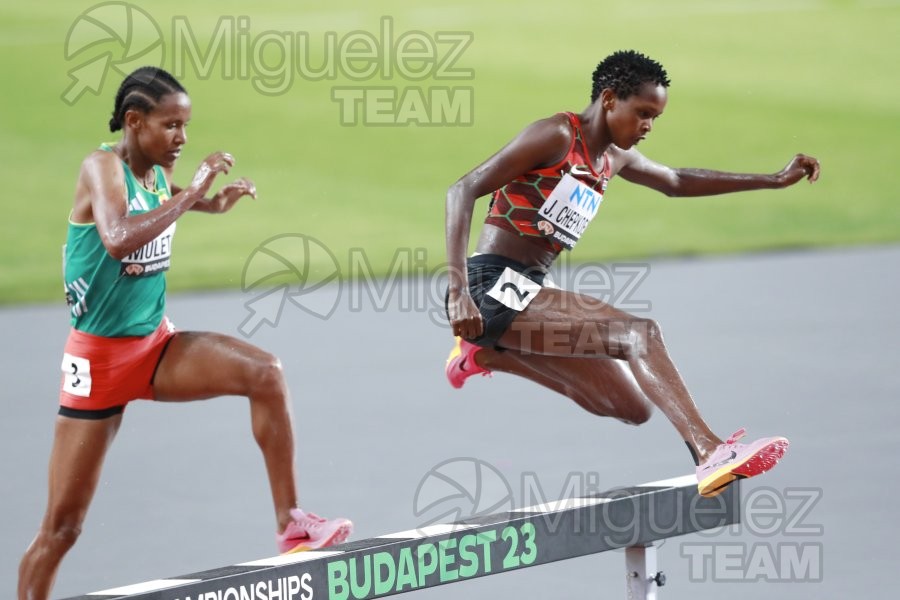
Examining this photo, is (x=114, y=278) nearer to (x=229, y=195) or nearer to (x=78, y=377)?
(x=78, y=377)

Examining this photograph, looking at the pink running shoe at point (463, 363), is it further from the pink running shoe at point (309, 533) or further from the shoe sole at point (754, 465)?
the shoe sole at point (754, 465)

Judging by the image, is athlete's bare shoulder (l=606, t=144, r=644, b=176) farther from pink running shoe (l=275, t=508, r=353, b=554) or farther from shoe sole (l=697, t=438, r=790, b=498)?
pink running shoe (l=275, t=508, r=353, b=554)

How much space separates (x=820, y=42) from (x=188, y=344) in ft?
55.6

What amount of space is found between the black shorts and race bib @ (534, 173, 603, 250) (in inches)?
7.3

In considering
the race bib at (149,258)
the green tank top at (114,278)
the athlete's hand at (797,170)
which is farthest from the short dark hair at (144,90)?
the athlete's hand at (797,170)

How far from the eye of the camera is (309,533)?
4.52 m

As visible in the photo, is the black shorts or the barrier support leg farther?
the barrier support leg

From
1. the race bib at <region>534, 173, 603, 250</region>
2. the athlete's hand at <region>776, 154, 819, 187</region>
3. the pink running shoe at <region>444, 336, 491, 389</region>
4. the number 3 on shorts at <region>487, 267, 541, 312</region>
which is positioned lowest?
the pink running shoe at <region>444, 336, 491, 389</region>

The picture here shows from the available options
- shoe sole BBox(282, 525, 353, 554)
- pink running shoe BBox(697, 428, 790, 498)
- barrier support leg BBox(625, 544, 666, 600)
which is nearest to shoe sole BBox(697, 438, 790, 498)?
pink running shoe BBox(697, 428, 790, 498)

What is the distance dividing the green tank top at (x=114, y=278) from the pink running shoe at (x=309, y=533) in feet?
2.55

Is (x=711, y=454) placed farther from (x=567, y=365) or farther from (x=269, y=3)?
(x=269, y=3)

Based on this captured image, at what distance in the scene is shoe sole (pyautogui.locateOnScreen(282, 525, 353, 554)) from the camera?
449 cm

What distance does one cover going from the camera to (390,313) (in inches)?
433

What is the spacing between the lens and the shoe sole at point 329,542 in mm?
4492
